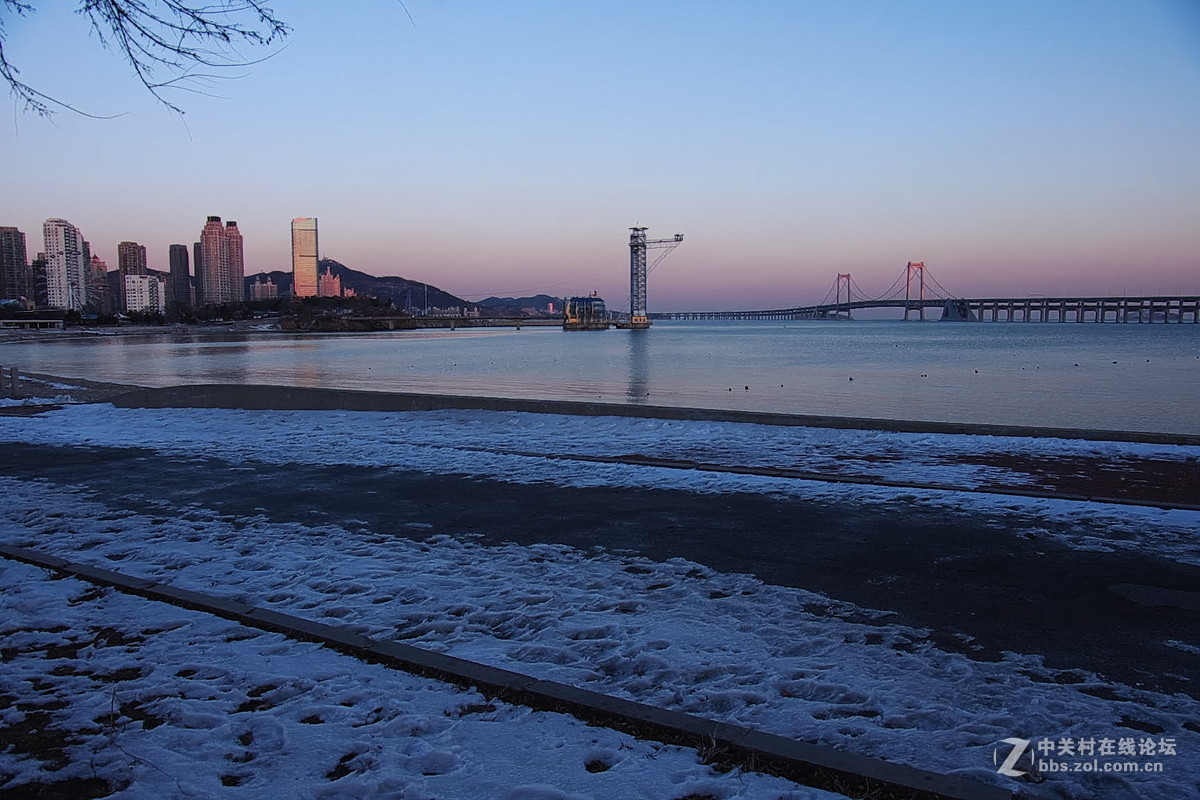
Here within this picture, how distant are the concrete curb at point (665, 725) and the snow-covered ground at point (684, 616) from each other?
0.15 metres

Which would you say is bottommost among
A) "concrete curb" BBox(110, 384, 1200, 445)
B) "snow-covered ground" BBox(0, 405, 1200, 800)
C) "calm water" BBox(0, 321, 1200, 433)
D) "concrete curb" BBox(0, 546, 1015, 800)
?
"calm water" BBox(0, 321, 1200, 433)

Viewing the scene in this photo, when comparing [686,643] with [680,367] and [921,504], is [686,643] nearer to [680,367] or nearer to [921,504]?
[921,504]

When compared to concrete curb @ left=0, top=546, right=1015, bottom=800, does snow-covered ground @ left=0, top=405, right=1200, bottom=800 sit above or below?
below

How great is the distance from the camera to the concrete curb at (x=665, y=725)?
8.32 feet

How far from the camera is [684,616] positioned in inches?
166

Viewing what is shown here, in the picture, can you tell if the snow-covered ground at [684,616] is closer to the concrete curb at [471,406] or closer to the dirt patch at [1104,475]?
the dirt patch at [1104,475]

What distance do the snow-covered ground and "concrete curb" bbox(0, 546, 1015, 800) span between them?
0.48ft

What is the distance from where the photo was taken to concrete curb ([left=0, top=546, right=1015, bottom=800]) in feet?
8.32

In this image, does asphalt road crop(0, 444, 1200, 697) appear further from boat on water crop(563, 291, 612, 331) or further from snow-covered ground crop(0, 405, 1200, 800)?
boat on water crop(563, 291, 612, 331)

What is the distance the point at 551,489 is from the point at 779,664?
434 cm

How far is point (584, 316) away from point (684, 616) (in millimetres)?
166372

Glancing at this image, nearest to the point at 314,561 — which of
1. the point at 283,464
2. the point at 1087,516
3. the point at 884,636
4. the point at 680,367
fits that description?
the point at 884,636

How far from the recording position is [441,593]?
463cm

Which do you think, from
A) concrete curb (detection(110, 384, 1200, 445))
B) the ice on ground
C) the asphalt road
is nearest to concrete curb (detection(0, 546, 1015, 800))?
the ice on ground
